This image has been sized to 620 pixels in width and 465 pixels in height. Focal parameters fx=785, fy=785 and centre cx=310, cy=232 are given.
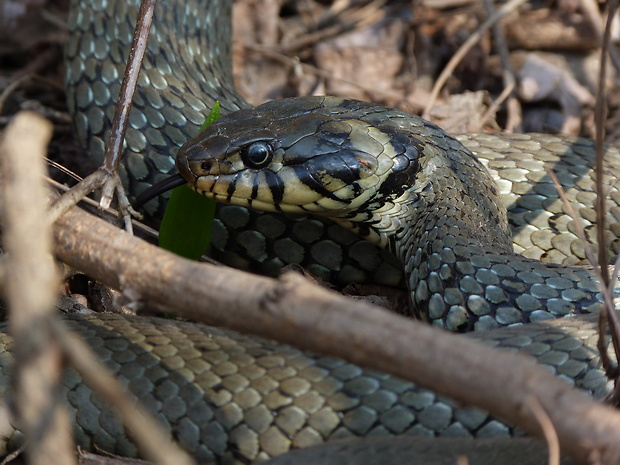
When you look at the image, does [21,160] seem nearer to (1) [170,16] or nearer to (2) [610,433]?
(2) [610,433]

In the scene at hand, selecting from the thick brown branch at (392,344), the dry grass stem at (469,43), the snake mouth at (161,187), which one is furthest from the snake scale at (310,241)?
the dry grass stem at (469,43)

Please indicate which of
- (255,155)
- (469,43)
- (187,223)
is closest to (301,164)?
(255,155)

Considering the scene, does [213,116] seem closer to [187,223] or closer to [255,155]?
[255,155]

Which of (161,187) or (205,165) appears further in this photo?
(161,187)

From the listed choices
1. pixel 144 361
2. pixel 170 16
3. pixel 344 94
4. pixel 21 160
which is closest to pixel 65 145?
pixel 170 16

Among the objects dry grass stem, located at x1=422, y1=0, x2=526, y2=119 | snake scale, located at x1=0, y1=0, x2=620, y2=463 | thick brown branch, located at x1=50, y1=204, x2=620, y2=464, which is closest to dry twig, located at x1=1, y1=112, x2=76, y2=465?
thick brown branch, located at x1=50, y1=204, x2=620, y2=464

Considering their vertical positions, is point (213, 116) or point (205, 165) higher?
point (213, 116)
